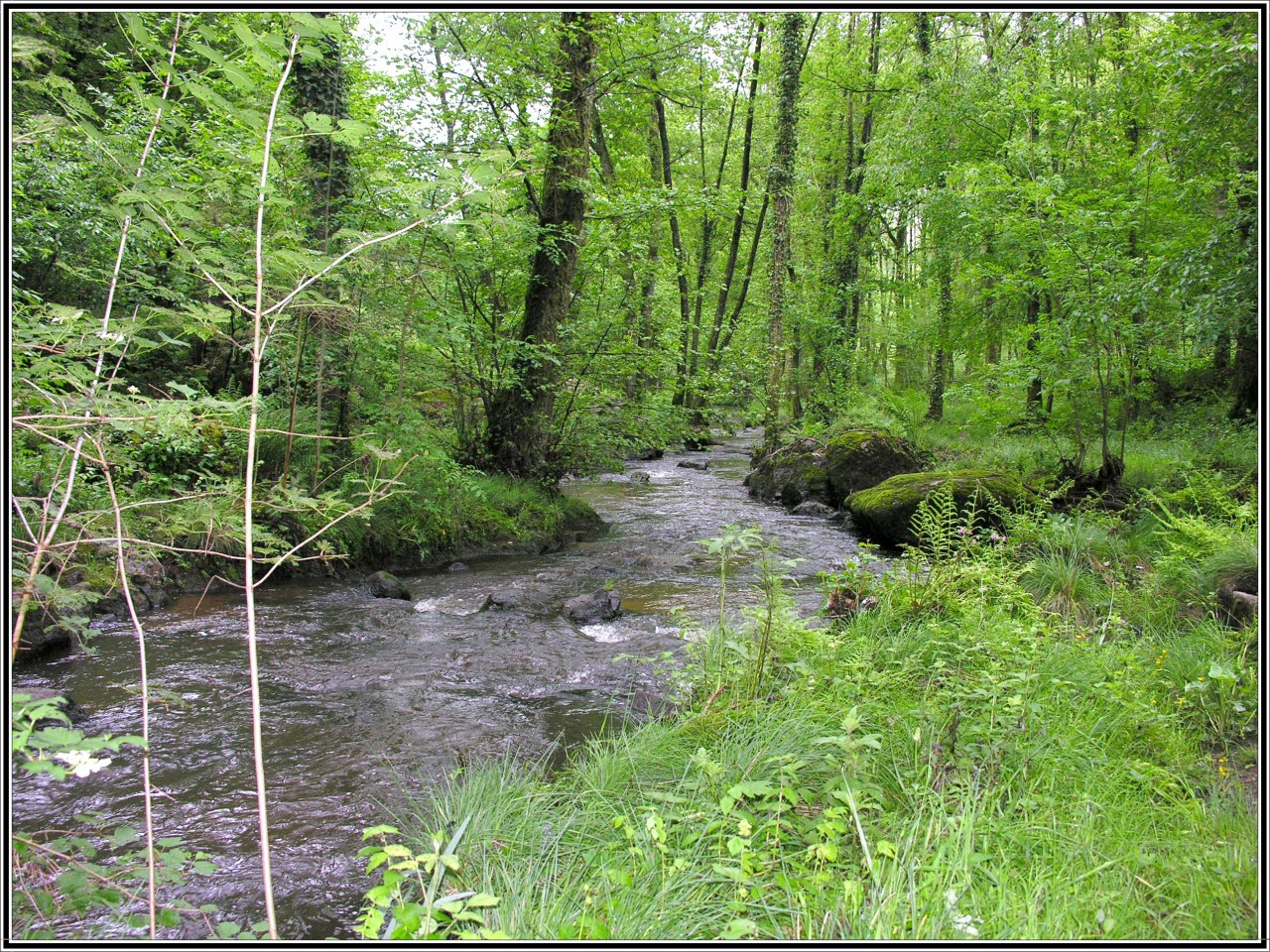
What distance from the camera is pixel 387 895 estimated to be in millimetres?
2164

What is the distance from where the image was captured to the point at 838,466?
42.3 ft

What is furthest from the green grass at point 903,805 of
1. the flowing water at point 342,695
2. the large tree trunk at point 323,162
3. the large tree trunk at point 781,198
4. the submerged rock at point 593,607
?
the large tree trunk at point 781,198

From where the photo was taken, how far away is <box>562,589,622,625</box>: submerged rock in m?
6.80

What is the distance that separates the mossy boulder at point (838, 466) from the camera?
12742 mm

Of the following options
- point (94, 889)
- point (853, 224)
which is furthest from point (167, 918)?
point (853, 224)

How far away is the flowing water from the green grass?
1.68ft

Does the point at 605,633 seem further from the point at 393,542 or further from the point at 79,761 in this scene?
→ the point at 79,761

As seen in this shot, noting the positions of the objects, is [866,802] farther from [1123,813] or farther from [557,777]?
[557,777]

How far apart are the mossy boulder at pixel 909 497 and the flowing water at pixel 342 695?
5.07 ft

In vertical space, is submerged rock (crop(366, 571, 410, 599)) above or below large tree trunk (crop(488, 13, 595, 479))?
below

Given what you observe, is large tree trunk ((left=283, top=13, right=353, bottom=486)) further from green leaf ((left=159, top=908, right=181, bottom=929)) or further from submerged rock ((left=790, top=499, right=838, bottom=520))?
submerged rock ((left=790, top=499, right=838, bottom=520))

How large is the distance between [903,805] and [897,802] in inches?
1.7

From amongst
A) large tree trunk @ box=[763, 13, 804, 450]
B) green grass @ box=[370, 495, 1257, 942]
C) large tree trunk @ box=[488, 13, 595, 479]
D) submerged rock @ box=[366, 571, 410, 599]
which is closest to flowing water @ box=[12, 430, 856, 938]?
submerged rock @ box=[366, 571, 410, 599]

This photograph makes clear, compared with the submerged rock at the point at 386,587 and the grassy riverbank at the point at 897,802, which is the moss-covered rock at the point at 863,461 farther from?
the submerged rock at the point at 386,587
